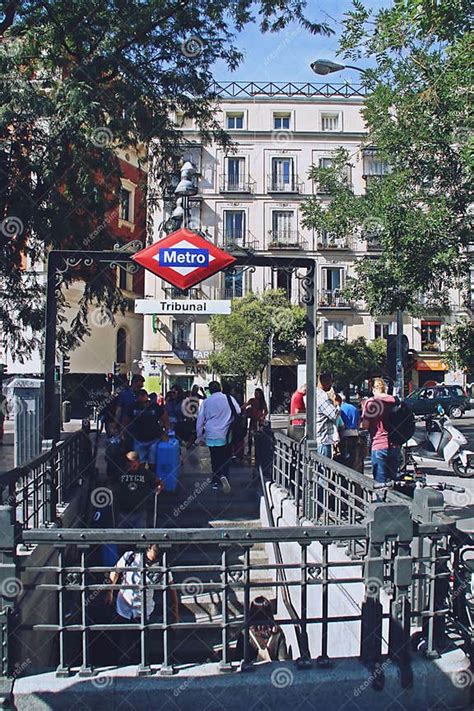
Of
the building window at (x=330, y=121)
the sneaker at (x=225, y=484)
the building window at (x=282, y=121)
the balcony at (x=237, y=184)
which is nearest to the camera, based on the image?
the sneaker at (x=225, y=484)

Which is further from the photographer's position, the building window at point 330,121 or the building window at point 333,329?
the building window at point 330,121

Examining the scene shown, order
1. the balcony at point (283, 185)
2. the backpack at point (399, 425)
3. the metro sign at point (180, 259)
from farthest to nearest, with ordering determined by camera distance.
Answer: the balcony at point (283, 185)
the backpack at point (399, 425)
the metro sign at point (180, 259)

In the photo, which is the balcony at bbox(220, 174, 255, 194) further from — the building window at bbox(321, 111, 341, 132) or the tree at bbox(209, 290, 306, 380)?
the tree at bbox(209, 290, 306, 380)

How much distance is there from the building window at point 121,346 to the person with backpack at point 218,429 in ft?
105

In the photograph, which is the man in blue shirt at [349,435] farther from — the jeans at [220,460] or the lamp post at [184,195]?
the lamp post at [184,195]

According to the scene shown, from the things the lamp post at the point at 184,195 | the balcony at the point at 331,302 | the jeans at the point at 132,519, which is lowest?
the jeans at the point at 132,519

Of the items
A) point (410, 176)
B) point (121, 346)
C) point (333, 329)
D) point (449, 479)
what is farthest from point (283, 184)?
point (449, 479)

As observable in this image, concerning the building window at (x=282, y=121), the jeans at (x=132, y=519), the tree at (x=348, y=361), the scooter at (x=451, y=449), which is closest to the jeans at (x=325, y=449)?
the jeans at (x=132, y=519)

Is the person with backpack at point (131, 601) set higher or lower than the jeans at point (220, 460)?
lower

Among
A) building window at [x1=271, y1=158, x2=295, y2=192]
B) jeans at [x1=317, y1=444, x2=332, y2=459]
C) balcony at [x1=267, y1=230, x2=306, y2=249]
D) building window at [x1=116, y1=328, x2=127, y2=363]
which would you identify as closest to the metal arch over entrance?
jeans at [x1=317, y1=444, x2=332, y2=459]

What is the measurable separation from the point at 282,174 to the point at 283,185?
790 millimetres

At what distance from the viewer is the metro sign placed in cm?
726

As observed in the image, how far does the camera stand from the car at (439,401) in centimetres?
3162

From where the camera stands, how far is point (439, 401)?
1259 inches
